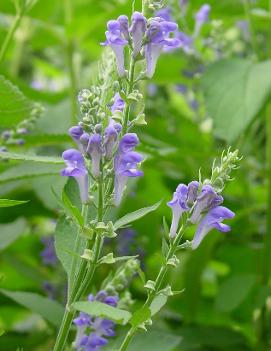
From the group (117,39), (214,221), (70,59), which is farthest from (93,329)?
(70,59)

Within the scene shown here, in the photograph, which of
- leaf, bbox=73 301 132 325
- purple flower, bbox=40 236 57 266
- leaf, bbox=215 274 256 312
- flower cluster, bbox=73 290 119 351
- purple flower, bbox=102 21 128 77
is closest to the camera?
leaf, bbox=73 301 132 325

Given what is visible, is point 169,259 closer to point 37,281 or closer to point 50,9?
point 37,281

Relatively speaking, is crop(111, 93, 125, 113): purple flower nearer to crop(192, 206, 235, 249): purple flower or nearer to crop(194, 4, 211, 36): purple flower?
crop(192, 206, 235, 249): purple flower

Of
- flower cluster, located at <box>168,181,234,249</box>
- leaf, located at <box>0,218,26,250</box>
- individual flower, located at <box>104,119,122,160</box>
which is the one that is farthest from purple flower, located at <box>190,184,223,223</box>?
leaf, located at <box>0,218,26,250</box>

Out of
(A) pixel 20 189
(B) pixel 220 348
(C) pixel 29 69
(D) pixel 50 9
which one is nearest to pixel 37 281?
(A) pixel 20 189

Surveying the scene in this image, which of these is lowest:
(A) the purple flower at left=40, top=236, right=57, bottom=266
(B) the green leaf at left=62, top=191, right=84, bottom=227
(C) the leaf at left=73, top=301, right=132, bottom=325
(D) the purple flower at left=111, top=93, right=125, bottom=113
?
(A) the purple flower at left=40, top=236, right=57, bottom=266

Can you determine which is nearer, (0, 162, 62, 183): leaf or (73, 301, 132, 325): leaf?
(73, 301, 132, 325): leaf

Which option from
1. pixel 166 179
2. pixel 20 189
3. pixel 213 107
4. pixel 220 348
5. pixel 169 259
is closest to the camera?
pixel 169 259

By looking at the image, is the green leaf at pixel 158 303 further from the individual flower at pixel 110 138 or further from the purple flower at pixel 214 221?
the individual flower at pixel 110 138
